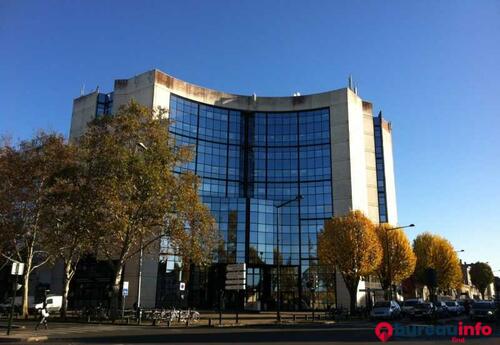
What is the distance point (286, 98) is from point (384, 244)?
87.6ft

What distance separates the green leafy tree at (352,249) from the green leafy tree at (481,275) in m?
103

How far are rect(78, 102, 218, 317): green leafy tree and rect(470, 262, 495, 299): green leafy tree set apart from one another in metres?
123

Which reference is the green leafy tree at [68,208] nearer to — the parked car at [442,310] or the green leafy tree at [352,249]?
the green leafy tree at [352,249]

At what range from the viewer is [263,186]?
68938mm

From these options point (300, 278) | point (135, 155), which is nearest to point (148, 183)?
point (135, 155)

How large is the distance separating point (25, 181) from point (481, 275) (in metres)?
133

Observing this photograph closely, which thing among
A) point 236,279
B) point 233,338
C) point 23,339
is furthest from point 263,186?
point 23,339

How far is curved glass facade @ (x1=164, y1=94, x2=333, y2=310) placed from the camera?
62.3 meters

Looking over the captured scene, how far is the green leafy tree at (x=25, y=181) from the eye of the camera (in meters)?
37.1

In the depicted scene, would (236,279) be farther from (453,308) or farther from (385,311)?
(453,308)

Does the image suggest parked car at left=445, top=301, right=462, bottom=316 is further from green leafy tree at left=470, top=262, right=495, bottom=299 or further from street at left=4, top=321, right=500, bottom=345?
green leafy tree at left=470, top=262, right=495, bottom=299

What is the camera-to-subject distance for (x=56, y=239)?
35594mm

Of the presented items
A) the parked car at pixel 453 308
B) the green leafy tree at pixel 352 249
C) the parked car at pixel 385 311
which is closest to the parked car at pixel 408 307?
the parked car at pixel 385 311

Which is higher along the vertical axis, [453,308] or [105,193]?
[105,193]
